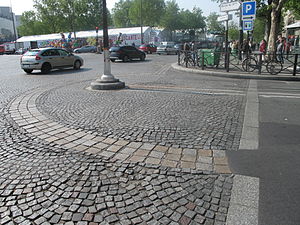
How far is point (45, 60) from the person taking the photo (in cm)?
1399

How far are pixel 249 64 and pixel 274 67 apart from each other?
1.21 metres

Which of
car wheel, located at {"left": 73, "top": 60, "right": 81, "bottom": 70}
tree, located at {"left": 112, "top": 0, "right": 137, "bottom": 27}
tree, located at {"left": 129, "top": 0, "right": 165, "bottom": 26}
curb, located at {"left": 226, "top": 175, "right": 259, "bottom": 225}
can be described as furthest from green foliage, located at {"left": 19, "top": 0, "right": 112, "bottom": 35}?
curb, located at {"left": 226, "top": 175, "right": 259, "bottom": 225}

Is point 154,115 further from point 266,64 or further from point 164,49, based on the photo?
point 164,49

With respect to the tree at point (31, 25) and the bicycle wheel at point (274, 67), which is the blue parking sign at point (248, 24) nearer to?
the bicycle wheel at point (274, 67)

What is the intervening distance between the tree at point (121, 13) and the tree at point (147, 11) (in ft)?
72.8

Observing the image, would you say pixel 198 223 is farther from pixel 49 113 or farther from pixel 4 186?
pixel 49 113

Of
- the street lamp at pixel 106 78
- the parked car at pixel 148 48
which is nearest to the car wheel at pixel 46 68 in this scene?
the street lamp at pixel 106 78

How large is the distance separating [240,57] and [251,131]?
981 cm

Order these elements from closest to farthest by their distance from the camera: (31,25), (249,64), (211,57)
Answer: (249,64) → (211,57) → (31,25)

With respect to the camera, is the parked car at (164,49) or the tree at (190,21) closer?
the parked car at (164,49)

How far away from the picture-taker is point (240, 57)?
13328 millimetres

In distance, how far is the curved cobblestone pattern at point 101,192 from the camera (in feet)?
7.86

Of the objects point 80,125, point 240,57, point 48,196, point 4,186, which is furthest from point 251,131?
point 240,57

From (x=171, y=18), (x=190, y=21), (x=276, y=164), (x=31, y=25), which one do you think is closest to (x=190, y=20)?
(x=190, y=21)
